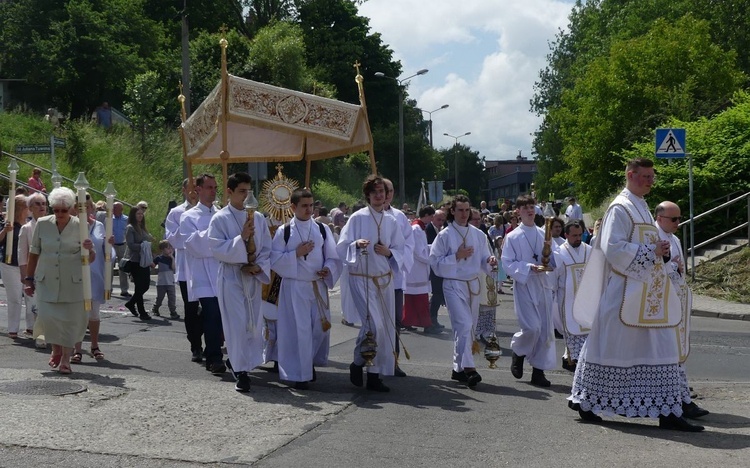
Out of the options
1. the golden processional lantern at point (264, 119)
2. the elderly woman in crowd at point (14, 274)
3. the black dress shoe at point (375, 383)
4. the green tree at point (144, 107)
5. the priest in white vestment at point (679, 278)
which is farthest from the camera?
the green tree at point (144, 107)

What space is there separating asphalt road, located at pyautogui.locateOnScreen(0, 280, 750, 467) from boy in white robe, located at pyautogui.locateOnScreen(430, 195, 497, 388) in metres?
0.29

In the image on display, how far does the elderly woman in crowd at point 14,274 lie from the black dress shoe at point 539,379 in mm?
6042

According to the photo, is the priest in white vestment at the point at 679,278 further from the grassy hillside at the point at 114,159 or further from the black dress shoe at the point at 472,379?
the grassy hillside at the point at 114,159

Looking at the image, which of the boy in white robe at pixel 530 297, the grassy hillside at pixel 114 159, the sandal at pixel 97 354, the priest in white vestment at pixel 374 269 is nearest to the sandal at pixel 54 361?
the sandal at pixel 97 354

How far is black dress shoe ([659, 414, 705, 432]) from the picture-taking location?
7.87m

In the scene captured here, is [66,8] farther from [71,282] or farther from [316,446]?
[316,446]

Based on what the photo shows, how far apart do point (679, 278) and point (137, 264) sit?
381 inches

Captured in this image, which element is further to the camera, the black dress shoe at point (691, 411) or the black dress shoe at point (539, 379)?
the black dress shoe at point (539, 379)

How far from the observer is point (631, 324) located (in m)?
8.07

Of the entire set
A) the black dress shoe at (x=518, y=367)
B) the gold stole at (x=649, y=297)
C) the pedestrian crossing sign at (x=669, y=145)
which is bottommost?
the black dress shoe at (x=518, y=367)

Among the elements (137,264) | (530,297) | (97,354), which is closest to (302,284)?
(530,297)

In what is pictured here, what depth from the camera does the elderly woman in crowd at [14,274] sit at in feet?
41.2

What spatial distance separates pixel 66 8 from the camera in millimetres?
42375

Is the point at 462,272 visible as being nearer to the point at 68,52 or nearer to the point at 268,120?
the point at 268,120
